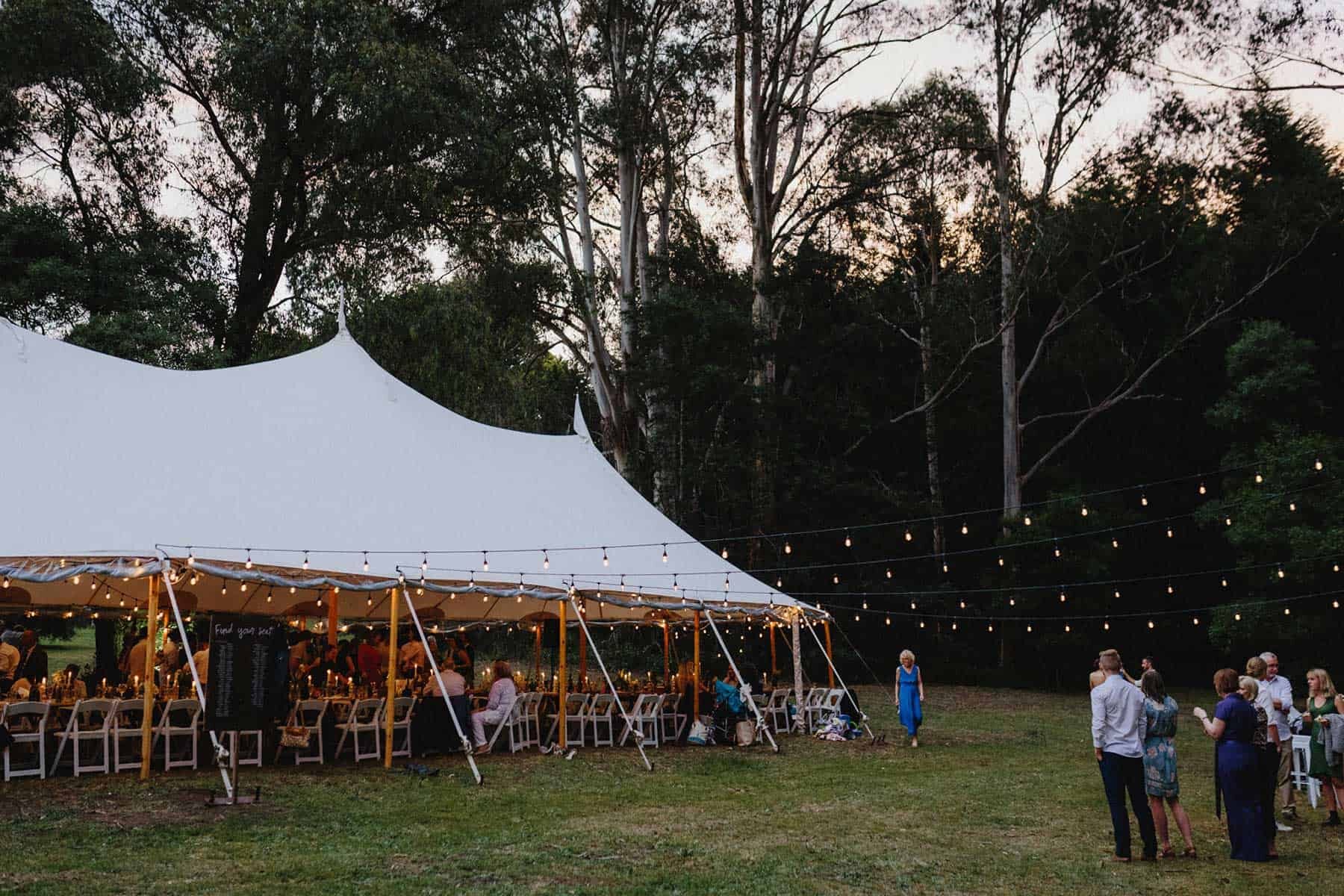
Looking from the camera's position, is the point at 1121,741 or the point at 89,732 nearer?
the point at 1121,741

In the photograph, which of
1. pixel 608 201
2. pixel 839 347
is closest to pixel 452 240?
pixel 608 201

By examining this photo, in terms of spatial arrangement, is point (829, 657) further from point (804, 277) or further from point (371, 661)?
point (804, 277)

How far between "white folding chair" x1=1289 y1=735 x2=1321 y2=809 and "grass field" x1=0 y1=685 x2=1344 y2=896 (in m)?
0.17

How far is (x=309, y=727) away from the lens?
9.52 metres

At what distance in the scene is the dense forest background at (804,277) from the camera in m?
17.1

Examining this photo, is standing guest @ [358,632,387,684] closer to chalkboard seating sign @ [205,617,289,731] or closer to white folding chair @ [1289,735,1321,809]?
chalkboard seating sign @ [205,617,289,731]

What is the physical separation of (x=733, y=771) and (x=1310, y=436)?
46.3 ft

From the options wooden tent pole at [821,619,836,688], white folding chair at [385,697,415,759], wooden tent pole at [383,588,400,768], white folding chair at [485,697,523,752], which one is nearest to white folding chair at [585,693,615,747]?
white folding chair at [485,697,523,752]

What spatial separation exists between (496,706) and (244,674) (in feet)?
12.3

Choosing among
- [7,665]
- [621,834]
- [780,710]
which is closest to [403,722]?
[7,665]

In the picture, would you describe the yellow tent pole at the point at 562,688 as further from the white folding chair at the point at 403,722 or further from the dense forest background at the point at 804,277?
the dense forest background at the point at 804,277

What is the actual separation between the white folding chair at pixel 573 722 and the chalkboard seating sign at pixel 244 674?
13.3 ft

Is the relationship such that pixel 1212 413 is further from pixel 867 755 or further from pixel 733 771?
pixel 733 771

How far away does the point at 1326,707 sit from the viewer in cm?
728
